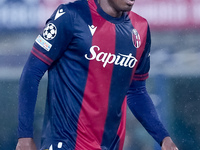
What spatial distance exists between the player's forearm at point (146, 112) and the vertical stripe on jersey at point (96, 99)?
1.44 feet

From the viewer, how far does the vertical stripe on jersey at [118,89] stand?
263 centimetres

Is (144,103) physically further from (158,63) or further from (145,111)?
(158,63)

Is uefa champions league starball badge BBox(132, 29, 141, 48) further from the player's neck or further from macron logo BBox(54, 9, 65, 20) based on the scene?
macron logo BBox(54, 9, 65, 20)

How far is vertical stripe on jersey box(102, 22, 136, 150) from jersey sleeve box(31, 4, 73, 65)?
0.33m

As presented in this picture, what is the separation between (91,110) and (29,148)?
0.41 meters

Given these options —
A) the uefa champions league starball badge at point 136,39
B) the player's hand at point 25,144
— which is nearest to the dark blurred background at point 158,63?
the uefa champions league starball badge at point 136,39

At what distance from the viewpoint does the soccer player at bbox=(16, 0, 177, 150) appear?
8.08 feet

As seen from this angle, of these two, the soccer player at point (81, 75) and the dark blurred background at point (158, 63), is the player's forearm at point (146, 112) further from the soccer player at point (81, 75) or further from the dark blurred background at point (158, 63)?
the dark blurred background at point (158, 63)

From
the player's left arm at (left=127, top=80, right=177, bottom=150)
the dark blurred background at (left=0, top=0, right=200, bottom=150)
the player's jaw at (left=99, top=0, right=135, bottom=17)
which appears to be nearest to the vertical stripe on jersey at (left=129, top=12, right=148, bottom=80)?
the player's jaw at (left=99, top=0, right=135, bottom=17)

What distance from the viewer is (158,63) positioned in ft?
16.0

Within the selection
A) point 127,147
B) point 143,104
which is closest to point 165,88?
point 127,147

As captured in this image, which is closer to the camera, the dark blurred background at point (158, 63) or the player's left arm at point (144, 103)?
the player's left arm at point (144, 103)

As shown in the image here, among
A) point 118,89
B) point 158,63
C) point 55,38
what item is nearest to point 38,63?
point 55,38

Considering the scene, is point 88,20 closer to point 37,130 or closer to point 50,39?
point 50,39
